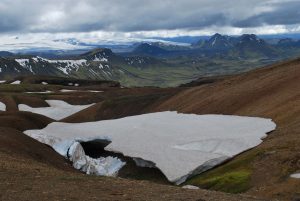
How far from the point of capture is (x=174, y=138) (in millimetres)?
71312

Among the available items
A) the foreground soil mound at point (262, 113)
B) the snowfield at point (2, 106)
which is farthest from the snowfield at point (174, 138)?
the snowfield at point (2, 106)

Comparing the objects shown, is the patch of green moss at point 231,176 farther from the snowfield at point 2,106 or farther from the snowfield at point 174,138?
the snowfield at point 2,106

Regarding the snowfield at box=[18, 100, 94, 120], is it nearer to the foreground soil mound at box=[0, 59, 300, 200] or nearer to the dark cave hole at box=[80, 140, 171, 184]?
the foreground soil mound at box=[0, 59, 300, 200]

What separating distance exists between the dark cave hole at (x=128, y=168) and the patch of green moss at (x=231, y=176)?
5.62m

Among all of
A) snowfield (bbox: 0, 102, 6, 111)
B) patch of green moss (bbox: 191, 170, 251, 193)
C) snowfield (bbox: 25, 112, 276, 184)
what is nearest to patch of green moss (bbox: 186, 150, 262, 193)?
patch of green moss (bbox: 191, 170, 251, 193)

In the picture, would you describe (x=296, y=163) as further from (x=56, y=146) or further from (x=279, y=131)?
(x=56, y=146)

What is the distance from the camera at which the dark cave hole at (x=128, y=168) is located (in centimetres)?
6084

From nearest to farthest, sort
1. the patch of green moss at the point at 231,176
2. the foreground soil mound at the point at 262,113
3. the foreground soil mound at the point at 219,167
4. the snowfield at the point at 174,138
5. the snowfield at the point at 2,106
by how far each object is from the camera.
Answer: the foreground soil mound at the point at 219,167 < the foreground soil mound at the point at 262,113 < the patch of green moss at the point at 231,176 < the snowfield at the point at 174,138 < the snowfield at the point at 2,106

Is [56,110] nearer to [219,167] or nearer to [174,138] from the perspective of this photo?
[174,138]

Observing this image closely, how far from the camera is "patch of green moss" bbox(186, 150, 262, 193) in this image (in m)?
45.7

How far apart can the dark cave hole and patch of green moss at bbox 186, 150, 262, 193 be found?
18.4 ft

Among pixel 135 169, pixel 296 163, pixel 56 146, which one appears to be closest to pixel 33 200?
pixel 296 163

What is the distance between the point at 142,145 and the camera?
230ft

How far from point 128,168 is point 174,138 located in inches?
361
